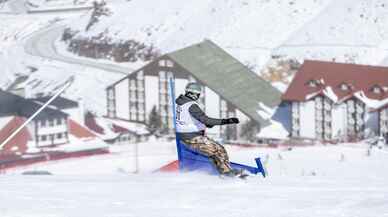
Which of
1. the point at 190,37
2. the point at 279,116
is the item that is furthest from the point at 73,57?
the point at 279,116

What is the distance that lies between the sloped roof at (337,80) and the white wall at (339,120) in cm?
30

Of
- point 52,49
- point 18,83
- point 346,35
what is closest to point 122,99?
point 18,83

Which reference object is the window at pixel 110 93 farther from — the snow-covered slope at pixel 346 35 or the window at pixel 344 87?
the window at pixel 344 87

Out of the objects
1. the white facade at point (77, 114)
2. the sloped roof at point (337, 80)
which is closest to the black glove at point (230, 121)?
the sloped roof at point (337, 80)

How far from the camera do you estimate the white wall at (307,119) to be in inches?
852

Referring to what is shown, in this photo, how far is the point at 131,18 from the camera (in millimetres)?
Answer: 30016

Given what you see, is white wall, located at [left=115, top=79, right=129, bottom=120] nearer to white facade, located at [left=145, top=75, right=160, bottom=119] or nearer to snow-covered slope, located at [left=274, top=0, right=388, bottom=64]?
white facade, located at [left=145, top=75, right=160, bottom=119]

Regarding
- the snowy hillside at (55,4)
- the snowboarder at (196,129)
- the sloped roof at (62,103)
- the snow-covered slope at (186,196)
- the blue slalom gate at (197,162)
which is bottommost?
the snow-covered slope at (186,196)

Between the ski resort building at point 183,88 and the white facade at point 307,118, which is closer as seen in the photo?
the white facade at point 307,118

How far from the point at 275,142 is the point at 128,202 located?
16.2 meters

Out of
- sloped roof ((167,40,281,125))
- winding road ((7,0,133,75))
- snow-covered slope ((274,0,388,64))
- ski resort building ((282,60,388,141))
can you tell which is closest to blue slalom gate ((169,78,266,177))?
ski resort building ((282,60,388,141))

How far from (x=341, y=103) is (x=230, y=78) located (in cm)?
405

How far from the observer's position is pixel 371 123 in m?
21.2

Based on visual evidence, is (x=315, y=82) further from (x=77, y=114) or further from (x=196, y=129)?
(x=196, y=129)
